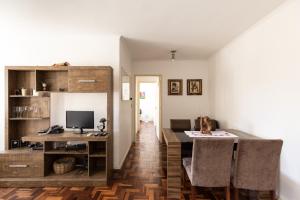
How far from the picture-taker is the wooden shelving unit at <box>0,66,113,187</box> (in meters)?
3.04

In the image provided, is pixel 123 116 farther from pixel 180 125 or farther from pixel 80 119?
pixel 180 125

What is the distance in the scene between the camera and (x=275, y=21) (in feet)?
8.54

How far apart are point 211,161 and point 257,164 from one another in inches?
19.4

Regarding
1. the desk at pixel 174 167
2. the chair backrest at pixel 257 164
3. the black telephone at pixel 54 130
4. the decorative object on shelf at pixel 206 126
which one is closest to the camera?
the chair backrest at pixel 257 164

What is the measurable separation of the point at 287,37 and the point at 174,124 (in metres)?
2.38

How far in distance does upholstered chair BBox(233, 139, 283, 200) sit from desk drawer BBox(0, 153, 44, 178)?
2.82 meters

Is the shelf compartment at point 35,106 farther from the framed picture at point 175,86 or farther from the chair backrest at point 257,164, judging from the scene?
the framed picture at point 175,86

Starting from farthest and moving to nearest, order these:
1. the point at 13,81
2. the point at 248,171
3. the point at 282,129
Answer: the point at 13,81, the point at 282,129, the point at 248,171

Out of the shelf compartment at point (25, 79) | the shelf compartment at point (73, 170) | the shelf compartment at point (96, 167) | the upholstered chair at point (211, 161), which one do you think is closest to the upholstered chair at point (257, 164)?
the upholstered chair at point (211, 161)

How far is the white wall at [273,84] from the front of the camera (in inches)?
89.2

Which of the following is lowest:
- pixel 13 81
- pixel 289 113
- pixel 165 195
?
pixel 165 195

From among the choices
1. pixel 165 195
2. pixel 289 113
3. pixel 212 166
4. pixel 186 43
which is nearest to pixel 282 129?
pixel 289 113

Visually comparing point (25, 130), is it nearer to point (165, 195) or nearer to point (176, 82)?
point (165, 195)

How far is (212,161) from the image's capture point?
2264 millimetres
